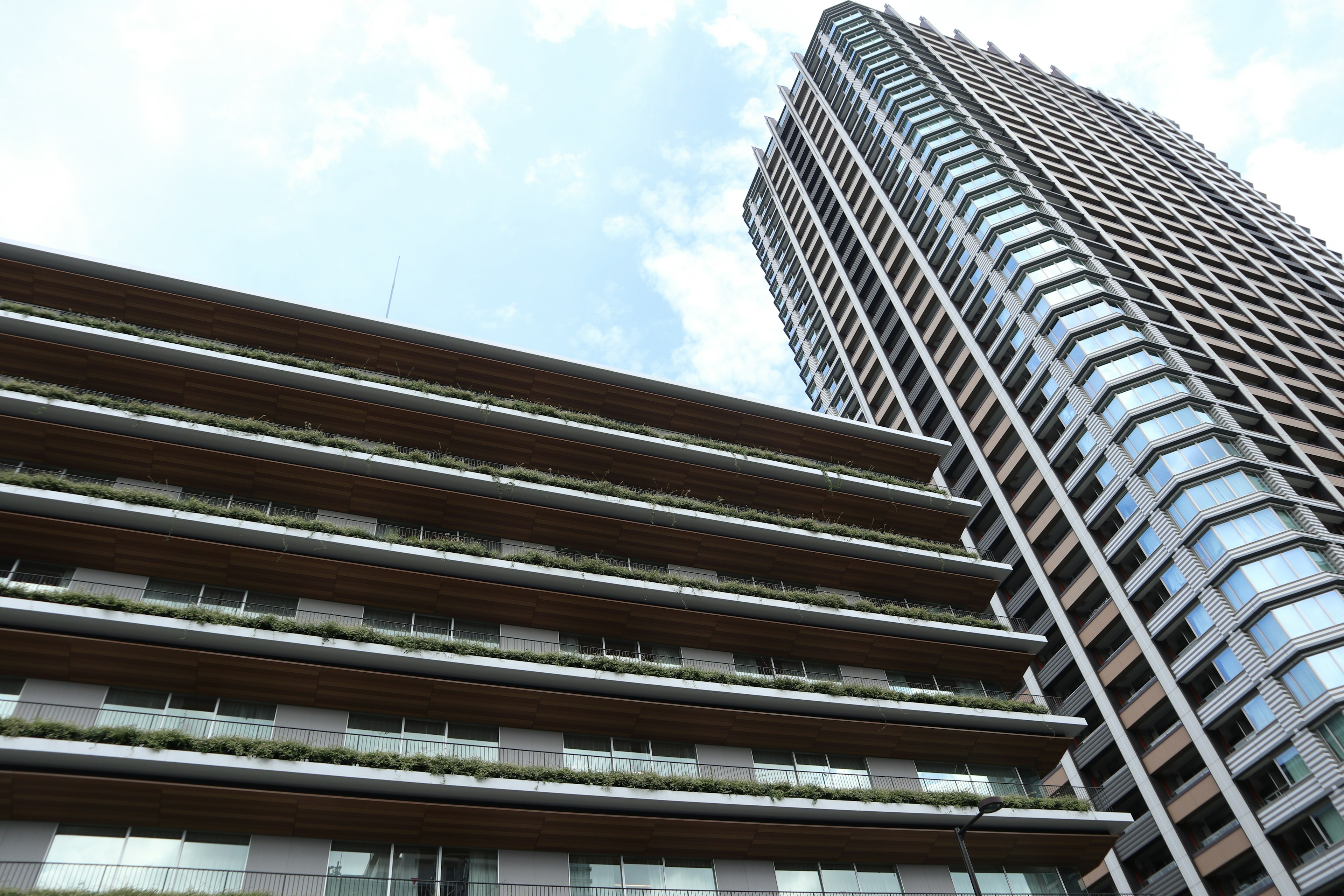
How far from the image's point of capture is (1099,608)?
48.1 m

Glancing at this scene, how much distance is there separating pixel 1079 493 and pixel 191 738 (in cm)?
4446

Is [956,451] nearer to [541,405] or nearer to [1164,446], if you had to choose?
[1164,446]

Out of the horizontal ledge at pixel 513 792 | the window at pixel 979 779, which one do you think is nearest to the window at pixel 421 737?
the horizontal ledge at pixel 513 792

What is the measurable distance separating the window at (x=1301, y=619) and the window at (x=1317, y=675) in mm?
1008

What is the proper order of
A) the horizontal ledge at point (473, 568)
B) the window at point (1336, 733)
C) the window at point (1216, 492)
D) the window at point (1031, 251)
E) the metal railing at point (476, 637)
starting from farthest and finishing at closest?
1. the window at point (1031, 251)
2. the window at point (1216, 492)
3. the window at point (1336, 733)
4. the horizontal ledge at point (473, 568)
5. the metal railing at point (476, 637)

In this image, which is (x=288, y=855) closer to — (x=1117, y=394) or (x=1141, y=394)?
(x=1117, y=394)

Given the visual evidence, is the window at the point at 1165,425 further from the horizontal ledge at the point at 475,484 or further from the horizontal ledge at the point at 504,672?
the horizontal ledge at the point at 504,672

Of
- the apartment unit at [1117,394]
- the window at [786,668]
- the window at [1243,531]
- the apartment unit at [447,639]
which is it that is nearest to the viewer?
the apartment unit at [447,639]

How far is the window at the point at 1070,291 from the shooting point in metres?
53.4

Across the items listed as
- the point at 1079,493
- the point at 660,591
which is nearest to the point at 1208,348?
the point at 1079,493

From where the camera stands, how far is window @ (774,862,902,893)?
2917 cm

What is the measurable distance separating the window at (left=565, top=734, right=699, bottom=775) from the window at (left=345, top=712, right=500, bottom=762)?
105 inches

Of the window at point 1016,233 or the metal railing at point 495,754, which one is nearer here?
the metal railing at point 495,754

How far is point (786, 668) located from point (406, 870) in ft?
52.5
